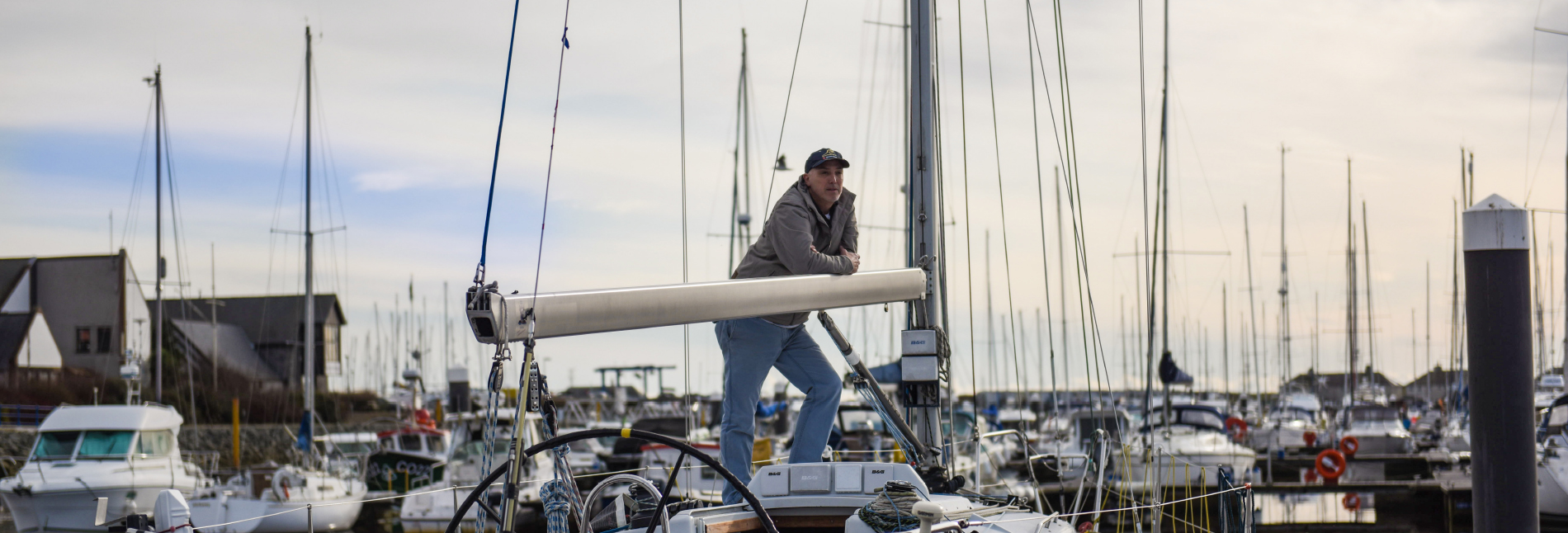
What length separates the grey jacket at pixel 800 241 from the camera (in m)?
5.68

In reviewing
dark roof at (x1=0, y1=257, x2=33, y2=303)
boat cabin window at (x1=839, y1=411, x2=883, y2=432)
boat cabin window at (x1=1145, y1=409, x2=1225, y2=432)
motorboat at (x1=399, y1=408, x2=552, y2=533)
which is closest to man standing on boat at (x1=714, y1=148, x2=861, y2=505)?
motorboat at (x1=399, y1=408, x2=552, y2=533)

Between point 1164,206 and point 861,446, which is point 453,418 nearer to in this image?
point 861,446

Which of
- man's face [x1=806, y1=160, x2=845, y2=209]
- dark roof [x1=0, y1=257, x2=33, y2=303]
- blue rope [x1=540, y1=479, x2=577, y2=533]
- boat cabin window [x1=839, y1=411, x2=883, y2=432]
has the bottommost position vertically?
boat cabin window [x1=839, y1=411, x2=883, y2=432]

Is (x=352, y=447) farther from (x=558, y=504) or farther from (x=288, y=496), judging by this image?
(x=558, y=504)

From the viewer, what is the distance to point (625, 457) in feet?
64.1

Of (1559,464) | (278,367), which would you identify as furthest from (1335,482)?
(278,367)

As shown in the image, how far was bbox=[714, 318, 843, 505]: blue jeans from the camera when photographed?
589 cm

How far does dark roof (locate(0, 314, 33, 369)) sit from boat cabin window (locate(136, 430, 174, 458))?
2485cm

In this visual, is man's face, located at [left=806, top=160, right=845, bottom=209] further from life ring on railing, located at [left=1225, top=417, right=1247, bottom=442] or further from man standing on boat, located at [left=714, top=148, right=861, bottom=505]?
life ring on railing, located at [left=1225, top=417, right=1247, bottom=442]

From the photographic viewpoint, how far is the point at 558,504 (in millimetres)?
4066

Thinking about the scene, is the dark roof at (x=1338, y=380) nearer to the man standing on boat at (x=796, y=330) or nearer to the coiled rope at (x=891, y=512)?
the man standing on boat at (x=796, y=330)

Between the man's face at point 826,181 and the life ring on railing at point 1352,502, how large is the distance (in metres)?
15.0

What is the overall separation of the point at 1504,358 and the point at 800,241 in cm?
434

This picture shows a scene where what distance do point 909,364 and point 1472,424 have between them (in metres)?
3.50
